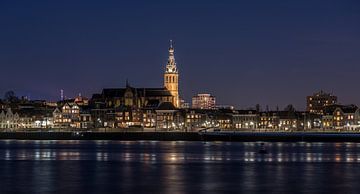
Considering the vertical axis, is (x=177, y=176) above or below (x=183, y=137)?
below

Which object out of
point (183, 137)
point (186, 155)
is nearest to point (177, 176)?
point (186, 155)

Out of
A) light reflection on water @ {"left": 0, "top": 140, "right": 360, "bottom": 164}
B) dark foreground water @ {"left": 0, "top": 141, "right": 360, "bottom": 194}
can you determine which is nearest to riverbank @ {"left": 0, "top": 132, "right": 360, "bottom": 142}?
light reflection on water @ {"left": 0, "top": 140, "right": 360, "bottom": 164}

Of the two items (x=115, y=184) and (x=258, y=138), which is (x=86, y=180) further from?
(x=258, y=138)

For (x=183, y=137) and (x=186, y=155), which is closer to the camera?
(x=186, y=155)

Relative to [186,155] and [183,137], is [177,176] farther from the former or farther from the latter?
[183,137]

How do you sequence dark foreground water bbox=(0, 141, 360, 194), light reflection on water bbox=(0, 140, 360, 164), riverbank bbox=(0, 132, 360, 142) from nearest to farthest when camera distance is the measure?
dark foreground water bbox=(0, 141, 360, 194) < light reflection on water bbox=(0, 140, 360, 164) < riverbank bbox=(0, 132, 360, 142)

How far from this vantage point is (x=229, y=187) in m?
43.8

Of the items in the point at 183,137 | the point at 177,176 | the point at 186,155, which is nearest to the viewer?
the point at 177,176

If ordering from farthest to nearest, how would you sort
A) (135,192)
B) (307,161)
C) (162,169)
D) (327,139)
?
(327,139), (307,161), (162,169), (135,192)

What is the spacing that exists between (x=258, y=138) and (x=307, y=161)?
7999 cm

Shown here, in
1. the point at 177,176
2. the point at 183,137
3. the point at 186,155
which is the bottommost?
the point at 177,176

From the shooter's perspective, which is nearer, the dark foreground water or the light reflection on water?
the dark foreground water

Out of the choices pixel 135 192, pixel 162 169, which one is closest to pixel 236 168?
pixel 162 169

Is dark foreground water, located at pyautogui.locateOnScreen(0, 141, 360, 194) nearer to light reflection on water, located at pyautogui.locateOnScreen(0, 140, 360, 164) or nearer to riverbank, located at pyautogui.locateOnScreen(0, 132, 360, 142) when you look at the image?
light reflection on water, located at pyautogui.locateOnScreen(0, 140, 360, 164)
